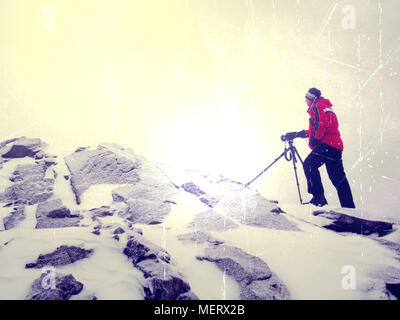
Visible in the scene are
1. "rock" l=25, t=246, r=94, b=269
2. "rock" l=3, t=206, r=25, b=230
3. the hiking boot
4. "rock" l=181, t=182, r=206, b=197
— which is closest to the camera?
"rock" l=25, t=246, r=94, b=269

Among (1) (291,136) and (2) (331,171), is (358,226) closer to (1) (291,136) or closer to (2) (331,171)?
(2) (331,171)

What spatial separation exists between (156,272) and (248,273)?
1345mm

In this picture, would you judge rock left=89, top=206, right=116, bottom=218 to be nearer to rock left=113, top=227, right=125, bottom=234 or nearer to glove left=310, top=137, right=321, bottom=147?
rock left=113, top=227, right=125, bottom=234

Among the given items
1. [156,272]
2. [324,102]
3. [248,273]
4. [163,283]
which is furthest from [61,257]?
[324,102]

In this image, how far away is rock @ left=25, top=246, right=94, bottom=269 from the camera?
3595 mm

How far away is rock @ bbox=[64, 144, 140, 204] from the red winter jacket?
512cm

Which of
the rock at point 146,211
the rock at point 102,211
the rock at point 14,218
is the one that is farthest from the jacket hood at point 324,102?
the rock at point 14,218

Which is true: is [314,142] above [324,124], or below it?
below

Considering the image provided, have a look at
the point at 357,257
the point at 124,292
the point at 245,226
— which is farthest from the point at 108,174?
the point at 357,257

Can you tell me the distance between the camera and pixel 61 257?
12.3ft

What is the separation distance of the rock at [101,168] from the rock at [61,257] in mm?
3178

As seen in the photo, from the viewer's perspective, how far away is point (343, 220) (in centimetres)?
605

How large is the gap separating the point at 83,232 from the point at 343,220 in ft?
18.5

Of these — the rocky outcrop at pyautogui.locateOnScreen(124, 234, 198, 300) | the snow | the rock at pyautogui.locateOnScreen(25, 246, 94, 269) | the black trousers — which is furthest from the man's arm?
the rock at pyautogui.locateOnScreen(25, 246, 94, 269)
